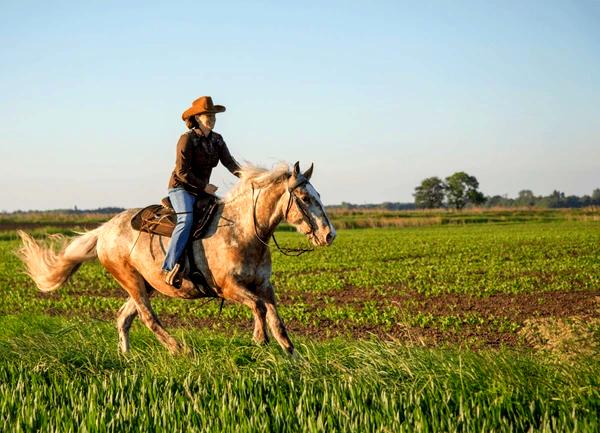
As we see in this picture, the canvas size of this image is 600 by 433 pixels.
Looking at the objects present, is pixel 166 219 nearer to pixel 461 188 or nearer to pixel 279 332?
pixel 279 332

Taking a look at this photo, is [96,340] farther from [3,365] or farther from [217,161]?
[217,161]

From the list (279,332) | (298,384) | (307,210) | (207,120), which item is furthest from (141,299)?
(298,384)

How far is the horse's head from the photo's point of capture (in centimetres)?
782

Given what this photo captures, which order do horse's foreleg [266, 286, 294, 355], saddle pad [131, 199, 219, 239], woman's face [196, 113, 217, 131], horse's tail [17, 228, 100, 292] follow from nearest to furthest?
horse's foreleg [266, 286, 294, 355] → woman's face [196, 113, 217, 131] → saddle pad [131, 199, 219, 239] → horse's tail [17, 228, 100, 292]

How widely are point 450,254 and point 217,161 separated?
2802 cm

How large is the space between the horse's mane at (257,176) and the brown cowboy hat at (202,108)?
2.56ft

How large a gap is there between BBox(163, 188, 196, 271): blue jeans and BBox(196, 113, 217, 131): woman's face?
2.72ft

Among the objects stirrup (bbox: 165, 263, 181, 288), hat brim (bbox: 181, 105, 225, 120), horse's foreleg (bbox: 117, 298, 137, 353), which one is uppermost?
hat brim (bbox: 181, 105, 225, 120)

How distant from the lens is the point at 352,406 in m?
6.01

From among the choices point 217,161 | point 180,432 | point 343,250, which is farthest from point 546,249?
point 180,432

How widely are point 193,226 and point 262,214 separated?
3.02ft

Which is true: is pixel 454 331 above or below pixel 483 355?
below

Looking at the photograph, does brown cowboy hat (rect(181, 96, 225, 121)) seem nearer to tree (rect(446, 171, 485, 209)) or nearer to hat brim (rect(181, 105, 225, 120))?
hat brim (rect(181, 105, 225, 120))

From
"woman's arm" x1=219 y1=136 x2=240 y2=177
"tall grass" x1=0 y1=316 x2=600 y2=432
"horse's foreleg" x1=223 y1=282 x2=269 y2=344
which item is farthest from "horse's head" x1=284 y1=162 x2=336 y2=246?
"tall grass" x1=0 y1=316 x2=600 y2=432
